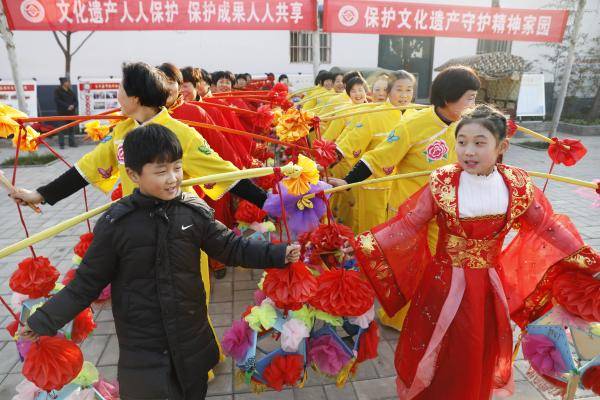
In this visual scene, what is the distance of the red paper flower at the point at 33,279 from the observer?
192 cm

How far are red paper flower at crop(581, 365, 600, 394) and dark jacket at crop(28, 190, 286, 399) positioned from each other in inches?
59.6

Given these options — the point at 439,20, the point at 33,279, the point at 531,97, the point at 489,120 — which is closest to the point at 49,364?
the point at 33,279

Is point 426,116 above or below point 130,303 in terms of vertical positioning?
above

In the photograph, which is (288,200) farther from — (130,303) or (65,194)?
(65,194)

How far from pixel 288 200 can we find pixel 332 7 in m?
7.05

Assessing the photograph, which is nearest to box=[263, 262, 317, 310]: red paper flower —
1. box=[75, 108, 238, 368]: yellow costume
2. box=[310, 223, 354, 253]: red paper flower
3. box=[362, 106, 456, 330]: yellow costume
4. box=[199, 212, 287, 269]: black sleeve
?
box=[199, 212, 287, 269]: black sleeve

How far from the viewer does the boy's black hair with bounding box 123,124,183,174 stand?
1.54 m

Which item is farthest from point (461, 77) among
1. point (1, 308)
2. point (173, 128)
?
point (1, 308)

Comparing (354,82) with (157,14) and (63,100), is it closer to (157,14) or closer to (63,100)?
(157,14)

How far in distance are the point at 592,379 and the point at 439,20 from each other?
7.64 meters

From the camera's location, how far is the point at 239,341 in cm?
198

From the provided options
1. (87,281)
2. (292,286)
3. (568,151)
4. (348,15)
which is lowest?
→ (292,286)

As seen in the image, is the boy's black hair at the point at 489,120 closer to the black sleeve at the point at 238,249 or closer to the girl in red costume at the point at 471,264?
the girl in red costume at the point at 471,264

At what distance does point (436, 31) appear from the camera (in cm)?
822
